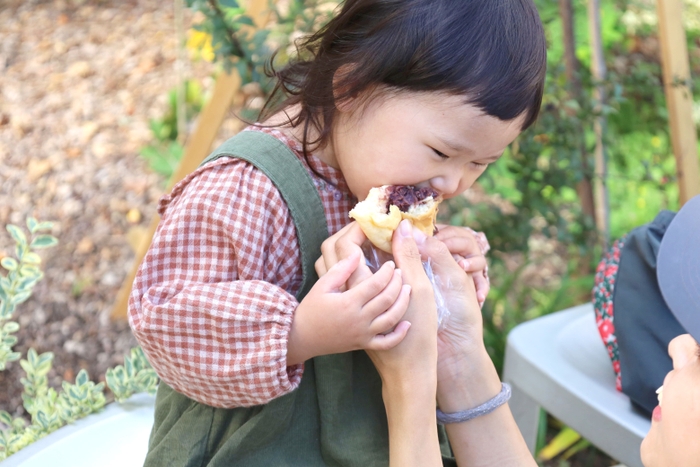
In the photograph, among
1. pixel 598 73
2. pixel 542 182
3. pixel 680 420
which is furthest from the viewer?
pixel 598 73

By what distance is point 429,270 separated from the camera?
1.49 m

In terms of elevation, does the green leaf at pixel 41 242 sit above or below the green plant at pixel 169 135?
above

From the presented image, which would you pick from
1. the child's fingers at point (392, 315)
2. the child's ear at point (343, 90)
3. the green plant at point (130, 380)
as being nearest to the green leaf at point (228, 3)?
the child's ear at point (343, 90)

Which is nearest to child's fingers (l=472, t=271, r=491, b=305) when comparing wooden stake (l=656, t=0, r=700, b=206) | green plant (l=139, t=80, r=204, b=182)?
wooden stake (l=656, t=0, r=700, b=206)

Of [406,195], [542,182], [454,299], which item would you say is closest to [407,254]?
[406,195]

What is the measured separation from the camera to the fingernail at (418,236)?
4.73 feet

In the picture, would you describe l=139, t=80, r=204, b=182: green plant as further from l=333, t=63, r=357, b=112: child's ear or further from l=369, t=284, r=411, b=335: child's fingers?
l=369, t=284, r=411, b=335: child's fingers

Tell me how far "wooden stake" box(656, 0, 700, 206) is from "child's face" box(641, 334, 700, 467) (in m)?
1.78

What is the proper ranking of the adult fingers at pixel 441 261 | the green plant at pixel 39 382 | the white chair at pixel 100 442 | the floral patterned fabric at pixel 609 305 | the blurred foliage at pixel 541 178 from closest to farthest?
the adult fingers at pixel 441 261 → the white chair at pixel 100 442 → the green plant at pixel 39 382 → the floral patterned fabric at pixel 609 305 → the blurred foliage at pixel 541 178

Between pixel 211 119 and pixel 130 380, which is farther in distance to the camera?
pixel 211 119

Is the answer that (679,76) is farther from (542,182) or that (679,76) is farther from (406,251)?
(406,251)

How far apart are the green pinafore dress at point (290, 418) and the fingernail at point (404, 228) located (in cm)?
18

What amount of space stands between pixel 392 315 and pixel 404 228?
0.20 meters

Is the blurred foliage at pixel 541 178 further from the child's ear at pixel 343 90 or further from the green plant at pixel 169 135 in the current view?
the green plant at pixel 169 135
